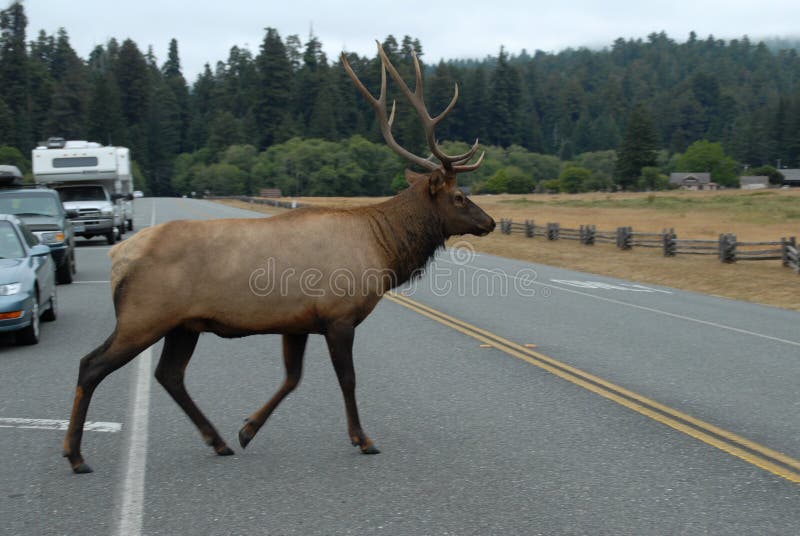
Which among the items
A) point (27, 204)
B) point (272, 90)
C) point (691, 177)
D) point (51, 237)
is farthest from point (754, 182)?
point (51, 237)

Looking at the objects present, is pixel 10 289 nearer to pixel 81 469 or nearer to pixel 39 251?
pixel 39 251

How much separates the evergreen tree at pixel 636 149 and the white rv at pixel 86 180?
385ft

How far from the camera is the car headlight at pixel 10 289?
10758mm

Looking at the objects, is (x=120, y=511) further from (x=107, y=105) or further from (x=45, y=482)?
(x=107, y=105)

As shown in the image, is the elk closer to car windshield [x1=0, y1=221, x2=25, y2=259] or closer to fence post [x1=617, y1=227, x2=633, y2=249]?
car windshield [x1=0, y1=221, x2=25, y2=259]

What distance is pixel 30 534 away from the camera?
4684mm

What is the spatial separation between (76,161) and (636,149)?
119910mm

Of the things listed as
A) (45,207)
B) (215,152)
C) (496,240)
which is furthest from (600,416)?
(215,152)

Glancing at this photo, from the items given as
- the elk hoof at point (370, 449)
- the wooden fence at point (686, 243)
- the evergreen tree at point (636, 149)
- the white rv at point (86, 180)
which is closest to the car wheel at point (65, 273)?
the white rv at point (86, 180)

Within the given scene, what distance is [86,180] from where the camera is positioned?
107ft

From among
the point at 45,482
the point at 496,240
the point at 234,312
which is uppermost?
the point at 234,312

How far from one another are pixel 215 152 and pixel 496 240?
13662 centimetres

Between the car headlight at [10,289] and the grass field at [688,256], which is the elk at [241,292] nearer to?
the car headlight at [10,289]

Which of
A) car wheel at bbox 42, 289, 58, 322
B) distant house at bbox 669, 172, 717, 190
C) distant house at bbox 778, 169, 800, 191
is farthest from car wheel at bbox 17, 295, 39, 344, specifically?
distant house at bbox 778, 169, 800, 191
